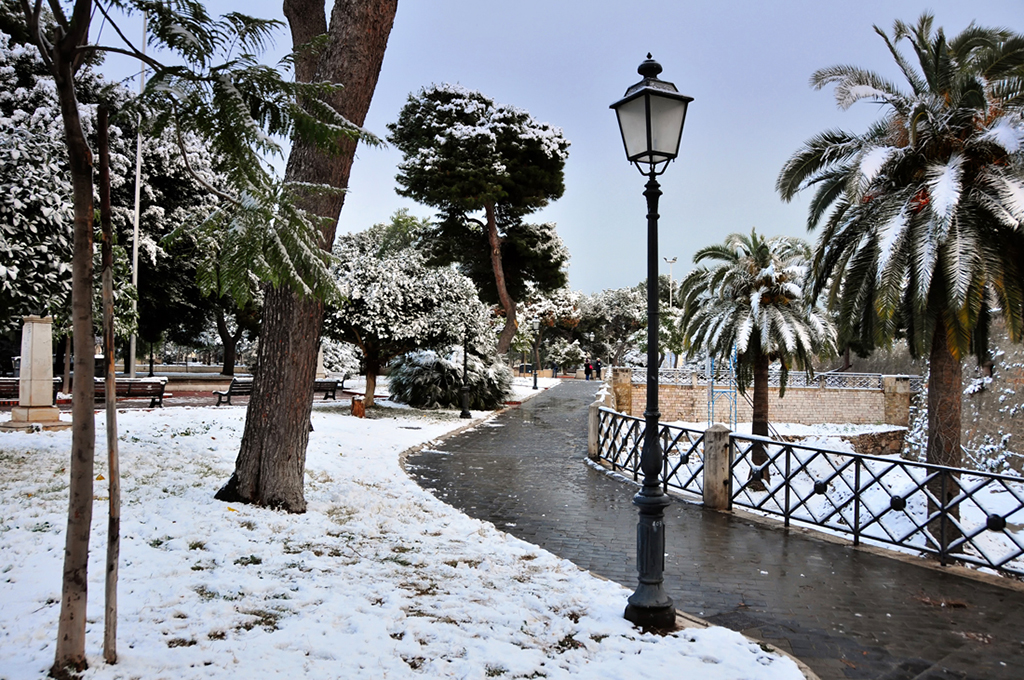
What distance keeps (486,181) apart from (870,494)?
16.0m

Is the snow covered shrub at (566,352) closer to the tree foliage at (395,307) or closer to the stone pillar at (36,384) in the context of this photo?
the tree foliage at (395,307)

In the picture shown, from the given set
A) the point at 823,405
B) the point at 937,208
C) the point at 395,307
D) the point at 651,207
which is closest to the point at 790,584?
the point at 651,207

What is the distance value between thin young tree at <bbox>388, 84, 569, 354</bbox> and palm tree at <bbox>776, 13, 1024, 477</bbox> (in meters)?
13.9

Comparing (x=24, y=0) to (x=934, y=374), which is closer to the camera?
(x=24, y=0)

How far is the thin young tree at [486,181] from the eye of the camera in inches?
948

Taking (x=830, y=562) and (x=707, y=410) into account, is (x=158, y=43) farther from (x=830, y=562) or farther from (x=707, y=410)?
(x=707, y=410)

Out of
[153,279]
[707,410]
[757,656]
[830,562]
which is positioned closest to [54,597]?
[757,656]

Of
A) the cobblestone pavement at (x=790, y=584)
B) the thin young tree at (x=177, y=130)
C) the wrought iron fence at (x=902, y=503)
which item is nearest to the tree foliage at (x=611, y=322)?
the wrought iron fence at (x=902, y=503)

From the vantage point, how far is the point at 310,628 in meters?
3.75

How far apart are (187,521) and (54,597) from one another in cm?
174

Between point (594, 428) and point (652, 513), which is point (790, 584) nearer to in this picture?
point (652, 513)

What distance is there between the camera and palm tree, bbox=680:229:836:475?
17.6 m

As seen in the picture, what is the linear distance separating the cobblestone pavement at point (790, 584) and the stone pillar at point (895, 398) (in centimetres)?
2952

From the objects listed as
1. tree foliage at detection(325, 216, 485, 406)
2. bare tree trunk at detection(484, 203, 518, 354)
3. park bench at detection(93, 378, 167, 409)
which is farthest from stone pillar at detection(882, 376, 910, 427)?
park bench at detection(93, 378, 167, 409)
